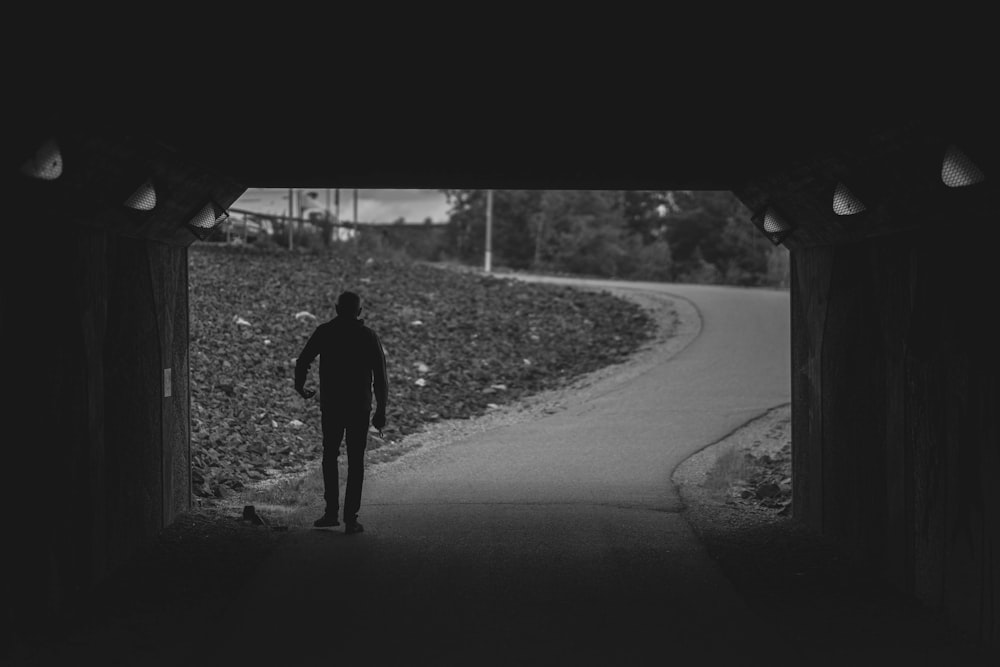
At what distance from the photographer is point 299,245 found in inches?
1251

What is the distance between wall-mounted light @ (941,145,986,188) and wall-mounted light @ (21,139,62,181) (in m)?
4.91

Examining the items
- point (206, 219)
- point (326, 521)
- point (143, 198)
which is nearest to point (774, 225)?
point (326, 521)

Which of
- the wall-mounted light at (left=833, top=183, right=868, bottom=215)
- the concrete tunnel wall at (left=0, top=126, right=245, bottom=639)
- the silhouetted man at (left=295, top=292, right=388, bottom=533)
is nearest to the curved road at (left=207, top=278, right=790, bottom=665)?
the silhouetted man at (left=295, top=292, right=388, bottom=533)

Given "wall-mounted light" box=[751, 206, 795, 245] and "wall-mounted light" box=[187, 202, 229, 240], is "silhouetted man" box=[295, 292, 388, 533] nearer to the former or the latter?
"wall-mounted light" box=[187, 202, 229, 240]

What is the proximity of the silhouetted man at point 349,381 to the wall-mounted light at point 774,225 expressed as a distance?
383 cm

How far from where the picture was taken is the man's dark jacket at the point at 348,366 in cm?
979

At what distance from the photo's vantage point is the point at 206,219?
416 inches

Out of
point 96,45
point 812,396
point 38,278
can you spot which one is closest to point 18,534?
point 38,278

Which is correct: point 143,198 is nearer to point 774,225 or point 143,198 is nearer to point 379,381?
point 379,381

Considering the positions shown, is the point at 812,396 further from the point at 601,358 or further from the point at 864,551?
the point at 601,358

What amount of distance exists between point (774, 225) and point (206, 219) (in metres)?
5.29

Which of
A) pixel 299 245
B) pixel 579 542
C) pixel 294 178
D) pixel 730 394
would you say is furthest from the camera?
pixel 299 245

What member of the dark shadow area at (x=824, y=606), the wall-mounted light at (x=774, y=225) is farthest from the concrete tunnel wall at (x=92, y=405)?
the wall-mounted light at (x=774, y=225)

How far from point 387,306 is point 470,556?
17.0 m
